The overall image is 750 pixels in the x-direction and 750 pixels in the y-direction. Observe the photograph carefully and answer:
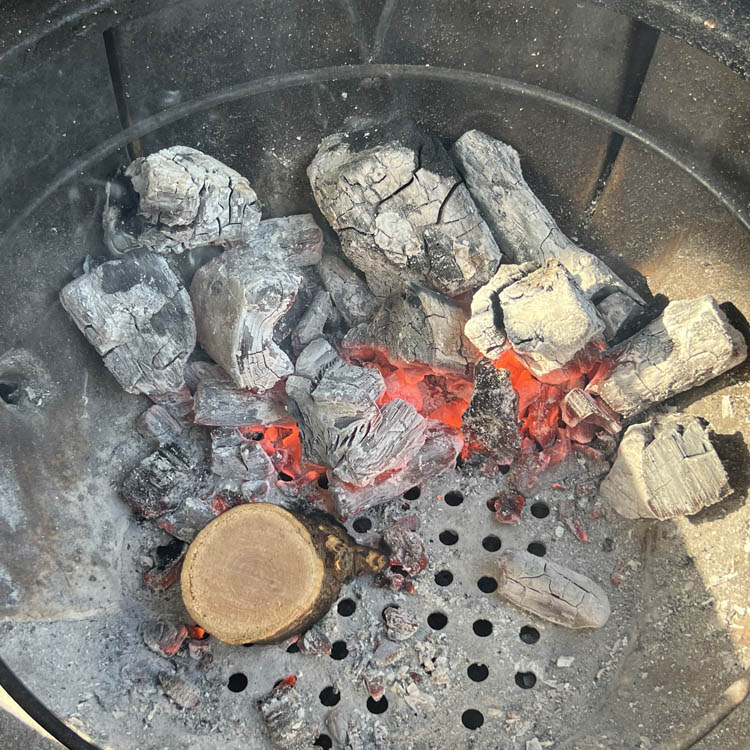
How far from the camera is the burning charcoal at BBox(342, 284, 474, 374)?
165cm

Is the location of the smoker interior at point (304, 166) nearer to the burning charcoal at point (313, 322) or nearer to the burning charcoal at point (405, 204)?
the burning charcoal at point (405, 204)

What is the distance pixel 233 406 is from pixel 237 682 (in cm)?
59

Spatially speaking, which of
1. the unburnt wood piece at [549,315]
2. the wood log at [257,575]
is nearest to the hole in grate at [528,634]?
the wood log at [257,575]

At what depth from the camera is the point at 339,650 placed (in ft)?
4.98

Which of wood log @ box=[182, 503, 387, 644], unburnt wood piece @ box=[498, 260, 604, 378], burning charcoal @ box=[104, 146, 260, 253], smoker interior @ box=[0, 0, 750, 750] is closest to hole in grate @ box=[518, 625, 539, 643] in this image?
smoker interior @ box=[0, 0, 750, 750]

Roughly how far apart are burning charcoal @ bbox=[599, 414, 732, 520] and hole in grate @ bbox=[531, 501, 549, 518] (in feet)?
0.46

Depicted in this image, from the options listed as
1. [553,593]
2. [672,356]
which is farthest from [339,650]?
[672,356]

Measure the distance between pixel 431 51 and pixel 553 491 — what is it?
1008mm

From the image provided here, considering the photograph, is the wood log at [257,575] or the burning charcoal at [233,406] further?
the burning charcoal at [233,406]

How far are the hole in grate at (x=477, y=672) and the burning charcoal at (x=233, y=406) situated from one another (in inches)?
27.1

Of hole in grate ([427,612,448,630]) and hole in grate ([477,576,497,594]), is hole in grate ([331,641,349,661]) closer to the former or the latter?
hole in grate ([427,612,448,630])

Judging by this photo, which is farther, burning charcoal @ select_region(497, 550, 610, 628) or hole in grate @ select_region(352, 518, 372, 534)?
hole in grate @ select_region(352, 518, 372, 534)

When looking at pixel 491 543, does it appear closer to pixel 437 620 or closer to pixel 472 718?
pixel 437 620

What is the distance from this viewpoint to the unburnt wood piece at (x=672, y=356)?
147 centimetres
